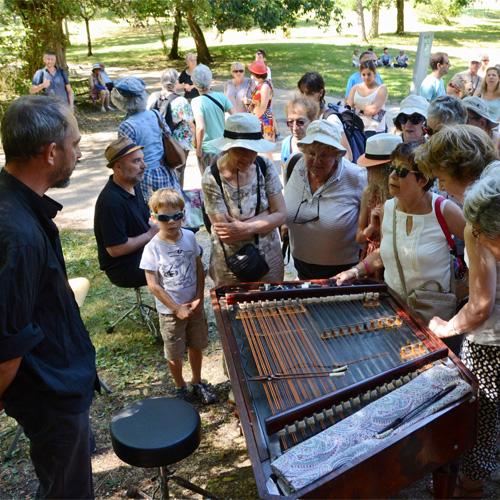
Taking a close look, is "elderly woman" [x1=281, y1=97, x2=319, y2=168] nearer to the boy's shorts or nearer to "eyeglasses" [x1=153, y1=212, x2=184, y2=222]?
"eyeglasses" [x1=153, y1=212, x2=184, y2=222]

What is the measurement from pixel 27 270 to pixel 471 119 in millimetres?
3562

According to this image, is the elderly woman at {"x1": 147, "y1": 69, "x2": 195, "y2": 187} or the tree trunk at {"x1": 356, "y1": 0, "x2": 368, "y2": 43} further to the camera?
the tree trunk at {"x1": 356, "y1": 0, "x2": 368, "y2": 43}

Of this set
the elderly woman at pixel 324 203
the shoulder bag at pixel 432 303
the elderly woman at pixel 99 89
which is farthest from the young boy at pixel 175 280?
the elderly woman at pixel 99 89

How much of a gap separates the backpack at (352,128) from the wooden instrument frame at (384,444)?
9.48ft

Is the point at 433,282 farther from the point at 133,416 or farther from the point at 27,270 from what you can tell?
the point at 27,270

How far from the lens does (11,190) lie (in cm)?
205

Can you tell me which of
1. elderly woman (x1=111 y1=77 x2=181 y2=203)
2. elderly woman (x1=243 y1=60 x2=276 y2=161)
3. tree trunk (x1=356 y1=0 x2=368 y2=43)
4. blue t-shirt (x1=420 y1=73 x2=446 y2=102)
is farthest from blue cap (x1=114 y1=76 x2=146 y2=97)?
tree trunk (x1=356 y1=0 x2=368 y2=43)

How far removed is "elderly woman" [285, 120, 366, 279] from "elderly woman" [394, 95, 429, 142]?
1.36 m

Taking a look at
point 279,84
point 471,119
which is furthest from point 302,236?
point 279,84

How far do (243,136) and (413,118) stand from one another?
2.02 meters

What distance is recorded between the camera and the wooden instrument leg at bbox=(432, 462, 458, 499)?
7.49ft

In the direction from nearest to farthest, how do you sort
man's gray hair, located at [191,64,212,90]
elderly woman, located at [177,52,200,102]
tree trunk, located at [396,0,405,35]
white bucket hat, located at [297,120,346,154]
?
white bucket hat, located at [297,120,346,154] → man's gray hair, located at [191,64,212,90] → elderly woman, located at [177,52,200,102] → tree trunk, located at [396,0,405,35]

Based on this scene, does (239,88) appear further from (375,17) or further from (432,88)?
(375,17)

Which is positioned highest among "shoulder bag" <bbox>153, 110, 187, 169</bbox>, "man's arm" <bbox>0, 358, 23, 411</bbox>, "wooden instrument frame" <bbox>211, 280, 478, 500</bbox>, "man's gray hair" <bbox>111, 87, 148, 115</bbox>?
"man's gray hair" <bbox>111, 87, 148, 115</bbox>
